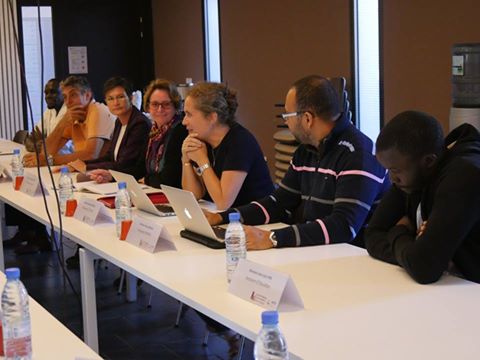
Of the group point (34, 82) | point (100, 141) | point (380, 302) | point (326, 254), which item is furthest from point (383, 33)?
point (34, 82)

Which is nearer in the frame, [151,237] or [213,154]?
[151,237]

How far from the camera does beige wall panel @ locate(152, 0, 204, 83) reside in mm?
9211

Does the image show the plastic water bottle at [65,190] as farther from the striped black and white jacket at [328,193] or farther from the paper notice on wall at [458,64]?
the paper notice on wall at [458,64]

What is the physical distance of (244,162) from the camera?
343 centimetres

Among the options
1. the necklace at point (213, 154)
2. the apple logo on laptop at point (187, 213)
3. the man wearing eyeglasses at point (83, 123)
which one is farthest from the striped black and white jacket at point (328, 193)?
the man wearing eyeglasses at point (83, 123)

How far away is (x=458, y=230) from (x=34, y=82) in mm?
8319

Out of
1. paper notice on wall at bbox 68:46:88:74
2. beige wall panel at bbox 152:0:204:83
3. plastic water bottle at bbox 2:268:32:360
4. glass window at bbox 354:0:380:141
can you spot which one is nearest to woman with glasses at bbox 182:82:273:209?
plastic water bottle at bbox 2:268:32:360

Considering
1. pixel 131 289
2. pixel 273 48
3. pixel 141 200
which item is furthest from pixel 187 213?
pixel 273 48

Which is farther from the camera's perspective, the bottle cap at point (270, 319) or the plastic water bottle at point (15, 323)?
the plastic water bottle at point (15, 323)

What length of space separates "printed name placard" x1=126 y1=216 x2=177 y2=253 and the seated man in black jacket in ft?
2.44

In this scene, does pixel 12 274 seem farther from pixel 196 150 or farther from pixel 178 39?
pixel 178 39

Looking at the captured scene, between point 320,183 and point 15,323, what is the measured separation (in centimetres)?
155

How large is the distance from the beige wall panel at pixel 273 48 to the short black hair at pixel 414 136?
4.34m

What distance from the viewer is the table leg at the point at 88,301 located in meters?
3.03
